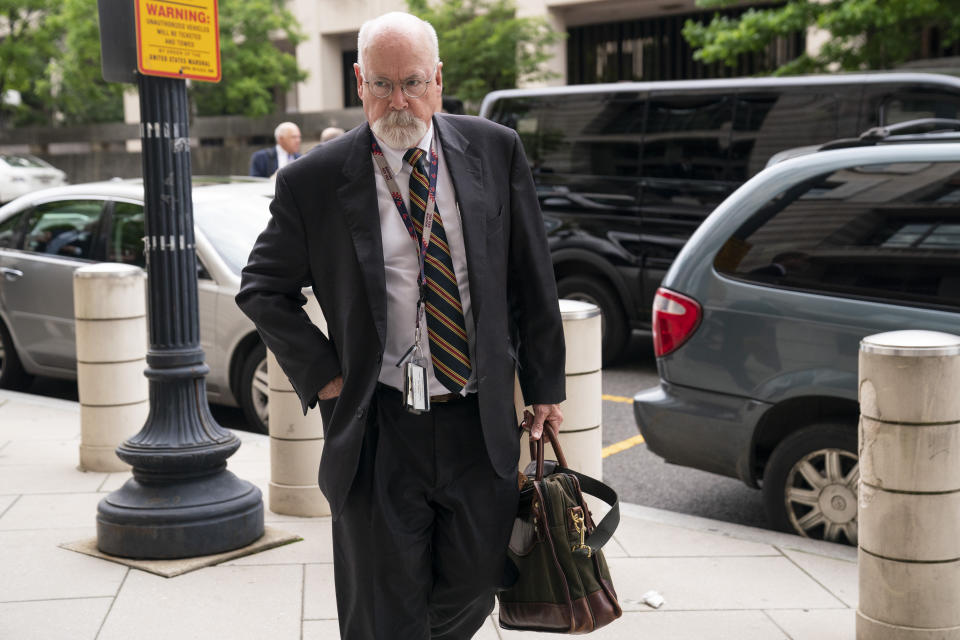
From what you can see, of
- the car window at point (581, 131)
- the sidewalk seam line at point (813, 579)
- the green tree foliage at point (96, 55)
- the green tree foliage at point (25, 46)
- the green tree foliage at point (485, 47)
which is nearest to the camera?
the sidewalk seam line at point (813, 579)

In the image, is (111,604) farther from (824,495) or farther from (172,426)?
(824,495)

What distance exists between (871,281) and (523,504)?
247 cm

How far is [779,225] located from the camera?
508 cm

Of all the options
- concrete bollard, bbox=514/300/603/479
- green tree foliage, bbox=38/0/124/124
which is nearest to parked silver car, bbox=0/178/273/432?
concrete bollard, bbox=514/300/603/479

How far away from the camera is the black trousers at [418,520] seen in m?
2.77

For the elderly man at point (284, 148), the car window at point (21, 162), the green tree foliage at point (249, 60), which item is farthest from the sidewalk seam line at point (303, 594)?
the green tree foliage at point (249, 60)

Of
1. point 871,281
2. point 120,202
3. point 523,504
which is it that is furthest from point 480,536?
point 120,202

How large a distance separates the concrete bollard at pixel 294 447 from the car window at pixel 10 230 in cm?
415

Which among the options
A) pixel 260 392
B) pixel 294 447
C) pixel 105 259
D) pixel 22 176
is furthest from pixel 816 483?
pixel 22 176

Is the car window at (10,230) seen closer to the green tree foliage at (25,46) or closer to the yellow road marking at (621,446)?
the yellow road marking at (621,446)

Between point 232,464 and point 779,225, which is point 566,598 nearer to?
point 779,225

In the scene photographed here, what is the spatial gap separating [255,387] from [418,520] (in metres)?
4.43

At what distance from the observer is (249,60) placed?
31781 mm

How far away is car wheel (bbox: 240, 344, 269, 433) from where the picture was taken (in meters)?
7.00
